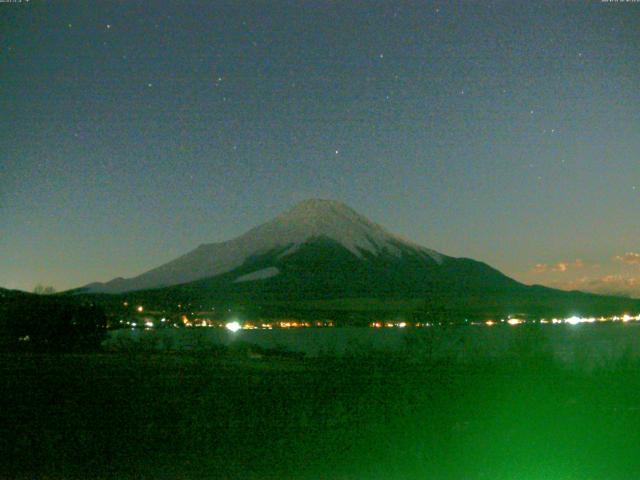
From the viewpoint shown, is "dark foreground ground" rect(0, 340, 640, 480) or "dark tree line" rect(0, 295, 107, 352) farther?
"dark tree line" rect(0, 295, 107, 352)

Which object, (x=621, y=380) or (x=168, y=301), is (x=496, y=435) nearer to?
(x=621, y=380)

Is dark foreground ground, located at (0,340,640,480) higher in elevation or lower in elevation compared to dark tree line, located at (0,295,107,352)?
lower

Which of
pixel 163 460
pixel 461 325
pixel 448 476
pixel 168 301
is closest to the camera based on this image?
pixel 448 476

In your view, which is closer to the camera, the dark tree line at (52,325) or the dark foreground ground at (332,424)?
the dark foreground ground at (332,424)

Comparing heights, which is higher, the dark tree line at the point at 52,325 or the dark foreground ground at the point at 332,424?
the dark tree line at the point at 52,325

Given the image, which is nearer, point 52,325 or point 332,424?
point 332,424

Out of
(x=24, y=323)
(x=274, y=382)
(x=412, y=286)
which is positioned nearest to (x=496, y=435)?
(x=274, y=382)

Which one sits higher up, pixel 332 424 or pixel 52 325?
pixel 52 325

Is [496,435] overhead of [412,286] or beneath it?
beneath
